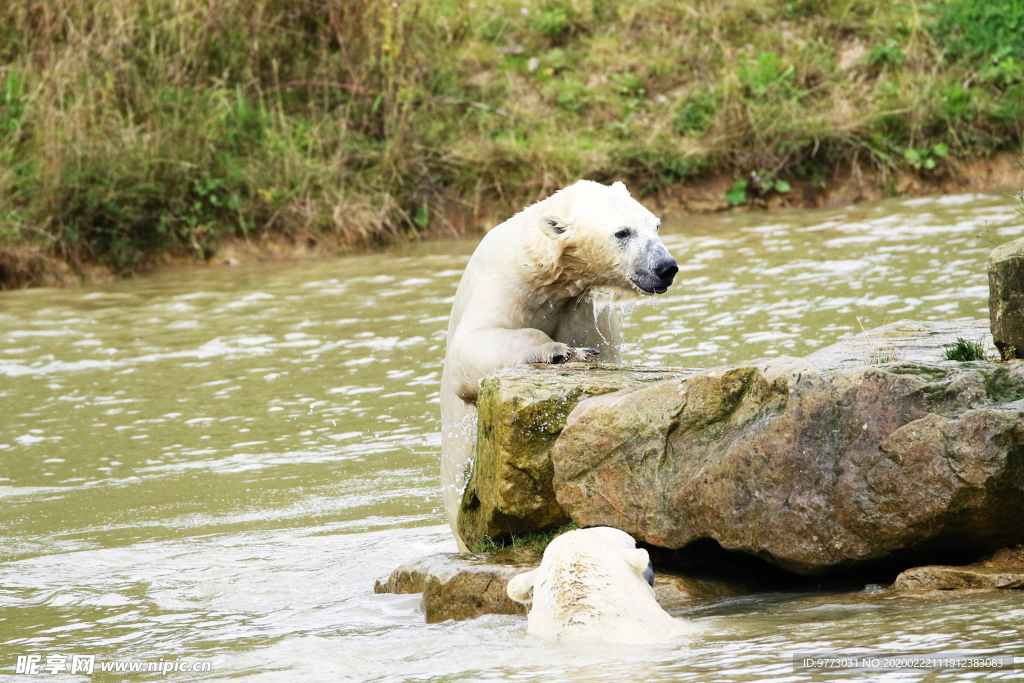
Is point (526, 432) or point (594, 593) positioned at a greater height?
point (526, 432)

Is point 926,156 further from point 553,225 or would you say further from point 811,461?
point 811,461

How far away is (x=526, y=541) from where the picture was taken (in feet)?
16.4

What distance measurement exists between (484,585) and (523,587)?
63 centimetres

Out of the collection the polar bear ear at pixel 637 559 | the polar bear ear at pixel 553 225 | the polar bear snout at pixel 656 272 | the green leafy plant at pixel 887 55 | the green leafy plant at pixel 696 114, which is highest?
the green leafy plant at pixel 887 55

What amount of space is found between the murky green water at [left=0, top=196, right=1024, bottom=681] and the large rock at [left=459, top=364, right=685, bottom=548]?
524 millimetres

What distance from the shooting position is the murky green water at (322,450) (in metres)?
3.91

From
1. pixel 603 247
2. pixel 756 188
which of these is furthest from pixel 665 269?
pixel 756 188

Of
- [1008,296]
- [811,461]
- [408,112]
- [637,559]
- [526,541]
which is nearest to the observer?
[637,559]

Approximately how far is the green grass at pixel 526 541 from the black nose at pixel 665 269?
3.77ft

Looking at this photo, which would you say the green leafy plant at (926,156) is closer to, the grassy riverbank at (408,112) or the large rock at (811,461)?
the grassy riverbank at (408,112)

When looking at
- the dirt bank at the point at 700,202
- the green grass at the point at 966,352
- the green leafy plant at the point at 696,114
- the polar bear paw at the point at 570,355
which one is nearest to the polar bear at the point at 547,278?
the polar bear paw at the point at 570,355

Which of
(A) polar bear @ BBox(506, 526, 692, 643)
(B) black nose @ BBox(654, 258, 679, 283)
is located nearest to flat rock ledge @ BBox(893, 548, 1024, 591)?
(A) polar bear @ BBox(506, 526, 692, 643)

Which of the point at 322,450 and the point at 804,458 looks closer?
the point at 804,458

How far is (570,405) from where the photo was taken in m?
4.86
